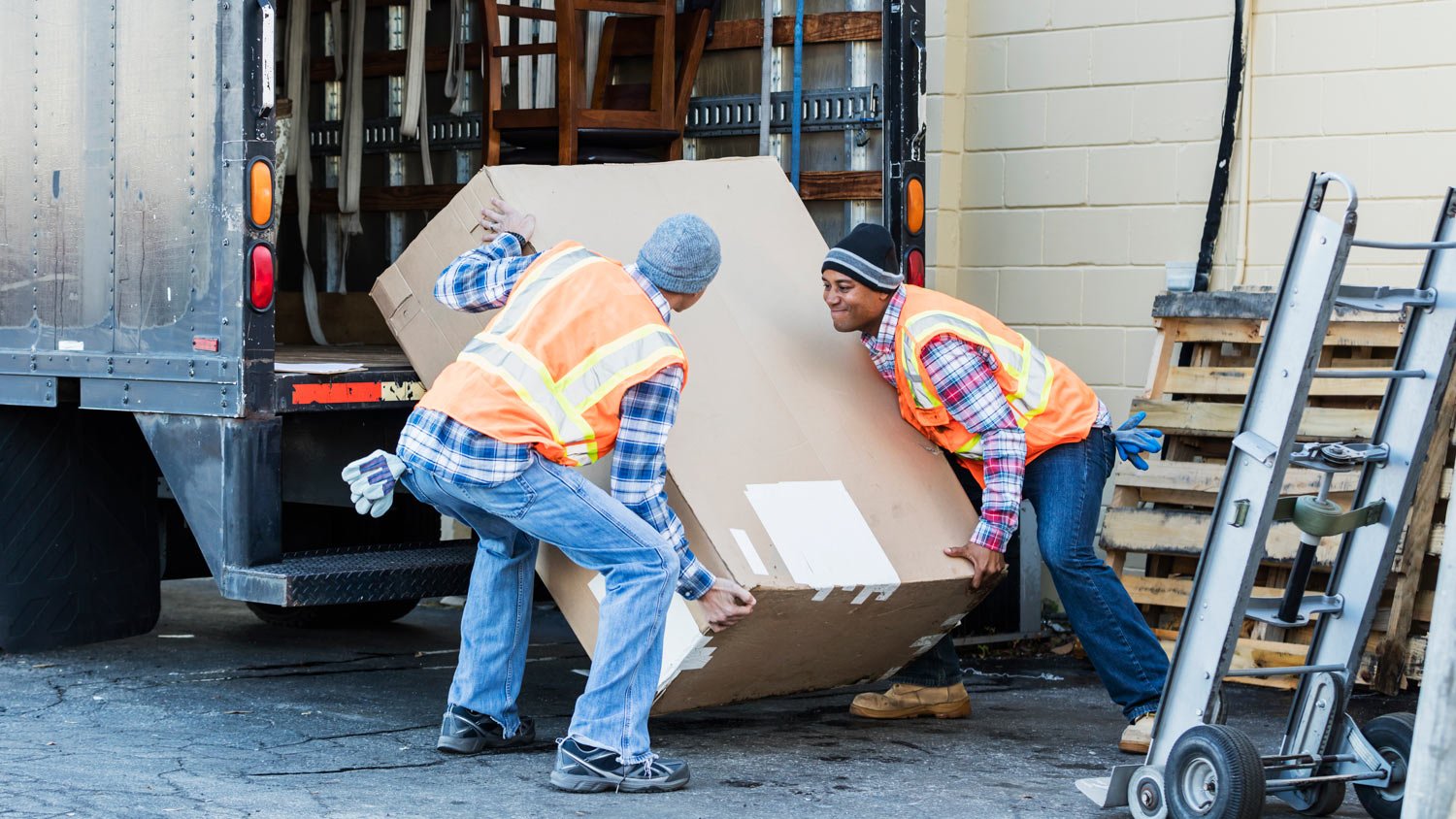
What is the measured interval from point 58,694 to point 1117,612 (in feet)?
10.5

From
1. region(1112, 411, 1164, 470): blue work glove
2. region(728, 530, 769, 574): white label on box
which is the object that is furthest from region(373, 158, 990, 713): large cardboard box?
region(1112, 411, 1164, 470): blue work glove

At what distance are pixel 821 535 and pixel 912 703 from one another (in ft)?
3.15

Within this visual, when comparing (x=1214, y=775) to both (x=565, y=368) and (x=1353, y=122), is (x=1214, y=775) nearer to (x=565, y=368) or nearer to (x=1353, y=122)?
(x=565, y=368)

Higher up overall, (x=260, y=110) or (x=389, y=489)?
(x=260, y=110)

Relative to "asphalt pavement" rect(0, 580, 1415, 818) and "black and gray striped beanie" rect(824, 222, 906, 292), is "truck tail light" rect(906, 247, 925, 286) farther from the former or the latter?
"asphalt pavement" rect(0, 580, 1415, 818)

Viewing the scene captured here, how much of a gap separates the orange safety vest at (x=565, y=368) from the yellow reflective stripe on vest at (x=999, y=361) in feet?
2.68

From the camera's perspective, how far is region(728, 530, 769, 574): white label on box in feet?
15.3

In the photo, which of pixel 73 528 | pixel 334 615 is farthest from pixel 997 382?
pixel 334 615

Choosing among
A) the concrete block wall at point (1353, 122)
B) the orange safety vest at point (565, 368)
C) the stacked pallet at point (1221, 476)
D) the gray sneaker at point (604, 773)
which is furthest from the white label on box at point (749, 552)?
the concrete block wall at point (1353, 122)

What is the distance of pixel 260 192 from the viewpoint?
484 centimetres

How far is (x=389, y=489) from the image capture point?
4555 mm

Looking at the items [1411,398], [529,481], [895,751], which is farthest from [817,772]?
[1411,398]

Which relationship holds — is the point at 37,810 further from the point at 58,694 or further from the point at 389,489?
the point at 58,694

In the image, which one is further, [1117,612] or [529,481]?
[1117,612]
